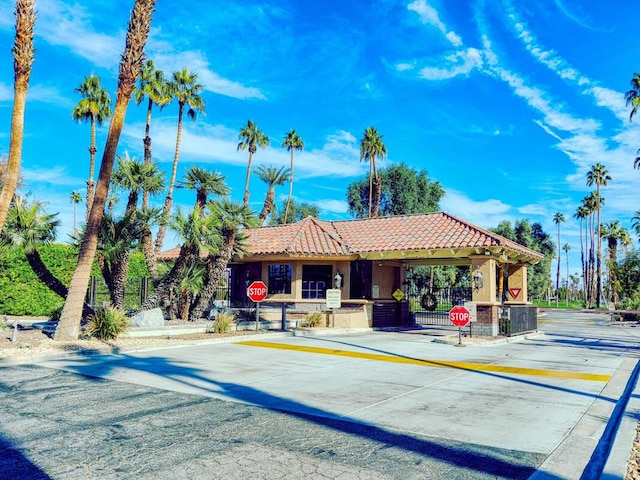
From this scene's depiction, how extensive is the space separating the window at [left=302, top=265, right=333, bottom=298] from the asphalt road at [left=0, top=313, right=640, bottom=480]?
11.3 metres

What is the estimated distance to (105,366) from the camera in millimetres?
11430

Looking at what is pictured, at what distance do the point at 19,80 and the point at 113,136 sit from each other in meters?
3.02

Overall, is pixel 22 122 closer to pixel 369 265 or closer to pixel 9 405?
pixel 9 405

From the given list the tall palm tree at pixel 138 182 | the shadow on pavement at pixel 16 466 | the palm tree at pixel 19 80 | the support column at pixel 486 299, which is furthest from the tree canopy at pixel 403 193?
the shadow on pavement at pixel 16 466

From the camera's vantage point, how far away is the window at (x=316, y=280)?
80.4 ft

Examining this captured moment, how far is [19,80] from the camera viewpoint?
1482 cm

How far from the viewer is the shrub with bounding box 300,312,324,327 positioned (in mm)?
22266

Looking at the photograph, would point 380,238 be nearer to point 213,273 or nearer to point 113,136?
point 213,273

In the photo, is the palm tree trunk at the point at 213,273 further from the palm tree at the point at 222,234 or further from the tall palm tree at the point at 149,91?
the tall palm tree at the point at 149,91

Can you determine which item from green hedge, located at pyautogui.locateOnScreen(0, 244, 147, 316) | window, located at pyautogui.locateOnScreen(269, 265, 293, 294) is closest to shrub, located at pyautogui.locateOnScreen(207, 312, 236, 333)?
window, located at pyautogui.locateOnScreen(269, 265, 293, 294)

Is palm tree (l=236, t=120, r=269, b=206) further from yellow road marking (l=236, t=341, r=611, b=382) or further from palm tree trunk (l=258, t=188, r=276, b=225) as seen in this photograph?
yellow road marking (l=236, t=341, r=611, b=382)

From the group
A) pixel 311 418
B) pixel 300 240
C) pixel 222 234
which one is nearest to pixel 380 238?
pixel 300 240

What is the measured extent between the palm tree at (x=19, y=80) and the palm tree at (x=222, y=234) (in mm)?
6602

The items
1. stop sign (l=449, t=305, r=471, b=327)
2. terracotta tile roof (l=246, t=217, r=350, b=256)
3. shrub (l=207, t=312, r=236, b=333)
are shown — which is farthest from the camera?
terracotta tile roof (l=246, t=217, r=350, b=256)
